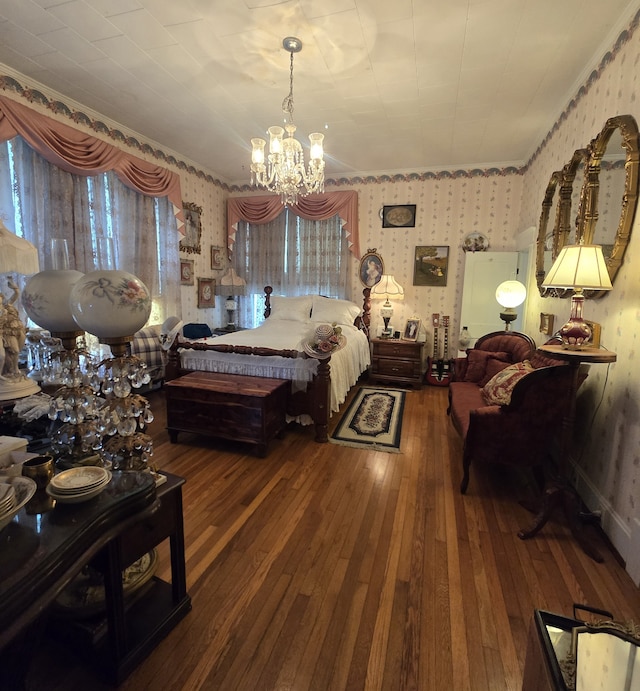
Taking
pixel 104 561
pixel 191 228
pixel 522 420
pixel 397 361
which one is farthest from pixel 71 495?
pixel 191 228

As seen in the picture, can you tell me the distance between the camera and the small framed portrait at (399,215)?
4902 millimetres

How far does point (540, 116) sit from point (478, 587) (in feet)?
12.5

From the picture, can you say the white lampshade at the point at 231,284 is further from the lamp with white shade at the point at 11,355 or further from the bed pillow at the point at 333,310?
the lamp with white shade at the point at 11,355

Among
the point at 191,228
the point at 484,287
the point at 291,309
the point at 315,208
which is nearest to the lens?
the point at 484,287

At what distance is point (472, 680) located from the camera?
1.23 metres

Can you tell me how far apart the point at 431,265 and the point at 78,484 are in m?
4.73

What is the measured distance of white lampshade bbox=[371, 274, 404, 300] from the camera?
15.7 feet

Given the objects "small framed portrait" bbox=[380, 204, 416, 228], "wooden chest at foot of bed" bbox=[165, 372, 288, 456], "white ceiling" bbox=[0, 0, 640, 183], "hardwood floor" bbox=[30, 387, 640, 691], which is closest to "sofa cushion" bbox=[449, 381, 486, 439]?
"hardwood floor" bbox=[30, 387, 640, 691]

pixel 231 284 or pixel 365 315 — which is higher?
pixel 231 284

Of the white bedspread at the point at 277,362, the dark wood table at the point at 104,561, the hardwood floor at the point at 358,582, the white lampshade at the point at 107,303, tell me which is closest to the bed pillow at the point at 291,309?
the white bedspread at the point at 277,362

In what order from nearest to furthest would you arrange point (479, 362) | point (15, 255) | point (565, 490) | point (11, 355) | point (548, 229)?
point (11, 355)
point (565, 490)
point (15, 255)
point (479, 362)
point (548, 229)

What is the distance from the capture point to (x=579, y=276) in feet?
6.13

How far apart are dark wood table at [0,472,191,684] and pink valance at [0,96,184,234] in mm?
3021

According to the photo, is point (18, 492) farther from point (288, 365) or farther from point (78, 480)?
point (288, 365)
